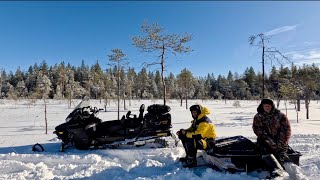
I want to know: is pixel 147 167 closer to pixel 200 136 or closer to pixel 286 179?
pixel 200 136

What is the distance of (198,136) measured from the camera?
18.0ft

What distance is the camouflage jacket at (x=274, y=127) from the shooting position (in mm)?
5031

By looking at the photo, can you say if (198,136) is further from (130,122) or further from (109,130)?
(109,130)

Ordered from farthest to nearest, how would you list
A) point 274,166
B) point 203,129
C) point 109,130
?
point 109,130
point 203,129
point 274,166

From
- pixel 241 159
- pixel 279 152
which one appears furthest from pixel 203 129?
pixel 279 152

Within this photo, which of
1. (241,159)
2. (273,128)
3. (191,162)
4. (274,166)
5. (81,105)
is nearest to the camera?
(274,166)

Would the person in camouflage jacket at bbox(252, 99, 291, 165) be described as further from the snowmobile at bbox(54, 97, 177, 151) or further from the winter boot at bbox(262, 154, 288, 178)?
the snowmobile at bbox(54, 97, 177, 151)

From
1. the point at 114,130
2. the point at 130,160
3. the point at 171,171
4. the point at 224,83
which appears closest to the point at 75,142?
the point at 114,130

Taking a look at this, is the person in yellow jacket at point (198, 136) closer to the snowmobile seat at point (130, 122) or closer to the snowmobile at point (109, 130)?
the snowmobile at point (109, 130)

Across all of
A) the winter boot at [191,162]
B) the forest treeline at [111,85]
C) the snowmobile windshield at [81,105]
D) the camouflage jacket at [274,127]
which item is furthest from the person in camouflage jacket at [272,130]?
the forest treeline at [111,85]

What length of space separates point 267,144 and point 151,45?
895cm

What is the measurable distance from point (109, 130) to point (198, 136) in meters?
3.00

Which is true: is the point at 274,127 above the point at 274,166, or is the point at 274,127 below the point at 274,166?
above

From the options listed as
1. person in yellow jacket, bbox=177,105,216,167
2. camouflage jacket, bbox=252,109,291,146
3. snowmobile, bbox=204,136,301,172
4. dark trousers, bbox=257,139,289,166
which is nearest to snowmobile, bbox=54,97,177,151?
person in yellow jacket, bbox=177,105,216,167
